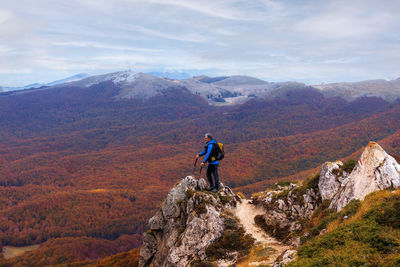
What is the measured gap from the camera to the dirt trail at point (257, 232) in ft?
45.1

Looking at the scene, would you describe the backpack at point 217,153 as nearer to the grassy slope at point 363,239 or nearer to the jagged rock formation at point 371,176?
the jagged rock formation at point 371,176

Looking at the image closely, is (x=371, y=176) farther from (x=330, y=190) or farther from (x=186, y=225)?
(x=186, y=225)

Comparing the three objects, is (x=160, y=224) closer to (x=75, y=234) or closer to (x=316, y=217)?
(x=316, y=217)

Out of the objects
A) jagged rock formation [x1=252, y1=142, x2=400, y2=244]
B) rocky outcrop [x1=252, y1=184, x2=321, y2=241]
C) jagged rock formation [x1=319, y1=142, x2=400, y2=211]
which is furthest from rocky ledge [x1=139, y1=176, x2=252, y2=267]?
jagged rock formation [x1=319, y1=142, x2=400, y2=211]

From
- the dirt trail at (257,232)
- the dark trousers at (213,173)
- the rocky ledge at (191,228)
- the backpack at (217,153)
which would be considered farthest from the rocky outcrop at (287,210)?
the backpack at (217,153)

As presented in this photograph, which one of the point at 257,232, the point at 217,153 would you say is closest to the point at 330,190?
the point at 257,232

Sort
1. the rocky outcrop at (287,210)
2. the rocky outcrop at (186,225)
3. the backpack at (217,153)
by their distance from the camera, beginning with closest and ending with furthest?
the rocky outcrop at (287,210) → the rocky outcrop at (186,225) → the backpack at (217,153)

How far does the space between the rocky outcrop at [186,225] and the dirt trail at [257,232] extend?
1127mm

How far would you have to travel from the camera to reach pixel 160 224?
79.3ft

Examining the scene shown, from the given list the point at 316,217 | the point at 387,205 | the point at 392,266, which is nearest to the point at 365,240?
the point at 392,266

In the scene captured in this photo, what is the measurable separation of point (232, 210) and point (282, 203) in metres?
4.34

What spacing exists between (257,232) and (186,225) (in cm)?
619

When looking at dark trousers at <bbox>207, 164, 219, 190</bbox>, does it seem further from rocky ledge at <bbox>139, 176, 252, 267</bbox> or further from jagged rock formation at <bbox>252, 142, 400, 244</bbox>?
jagged rock formation at <bbox>252, 142, 400, 244</bbox>

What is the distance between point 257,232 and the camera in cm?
1859
